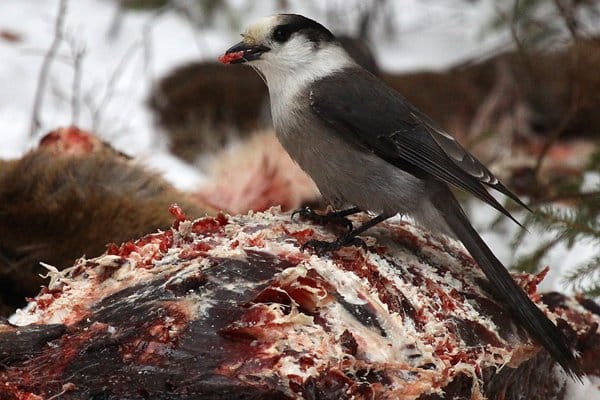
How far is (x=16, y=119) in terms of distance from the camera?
5434mm

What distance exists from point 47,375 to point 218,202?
2192 millimetres

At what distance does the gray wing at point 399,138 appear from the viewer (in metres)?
2.26

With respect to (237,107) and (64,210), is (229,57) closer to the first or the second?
(64,210)

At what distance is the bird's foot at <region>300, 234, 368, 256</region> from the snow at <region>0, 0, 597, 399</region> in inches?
100

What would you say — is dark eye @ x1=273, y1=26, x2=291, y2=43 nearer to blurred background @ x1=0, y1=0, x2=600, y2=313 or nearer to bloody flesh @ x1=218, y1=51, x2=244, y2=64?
bloody flesh @ x1=218, y1=51, x2=244, y2=64

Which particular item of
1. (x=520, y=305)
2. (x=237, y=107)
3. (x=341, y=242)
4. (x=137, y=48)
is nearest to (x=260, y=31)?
(x=341, y=242)

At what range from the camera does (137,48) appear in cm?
635

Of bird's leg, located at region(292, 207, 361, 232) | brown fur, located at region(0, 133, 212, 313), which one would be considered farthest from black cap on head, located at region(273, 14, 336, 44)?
brown fur, located at region(0, 133, 212, 313)

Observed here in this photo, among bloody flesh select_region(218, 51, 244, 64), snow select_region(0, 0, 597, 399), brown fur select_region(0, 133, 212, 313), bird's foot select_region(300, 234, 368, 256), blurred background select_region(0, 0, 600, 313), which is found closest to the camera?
bird's foot select_region(300, 234, 368, 256)

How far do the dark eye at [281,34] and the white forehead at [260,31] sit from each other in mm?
14

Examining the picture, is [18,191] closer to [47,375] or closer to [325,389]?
[47,375]

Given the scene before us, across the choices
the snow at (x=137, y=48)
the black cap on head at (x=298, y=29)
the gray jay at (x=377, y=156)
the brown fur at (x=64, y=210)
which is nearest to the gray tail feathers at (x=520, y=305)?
the gray jay at (x=377, y=156)

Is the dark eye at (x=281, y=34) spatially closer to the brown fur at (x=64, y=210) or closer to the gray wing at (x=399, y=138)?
the gray wing at (x=399, y=138)

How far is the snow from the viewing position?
5.32 m
